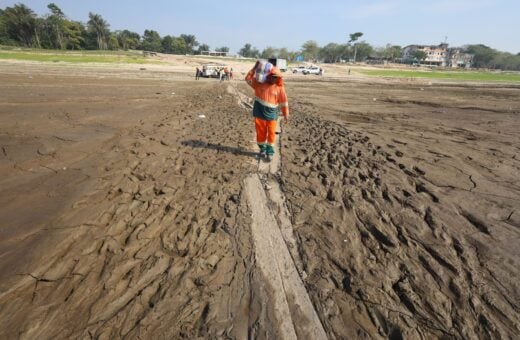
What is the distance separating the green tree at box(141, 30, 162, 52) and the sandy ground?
298 feet

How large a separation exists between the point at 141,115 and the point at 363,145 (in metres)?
6.86

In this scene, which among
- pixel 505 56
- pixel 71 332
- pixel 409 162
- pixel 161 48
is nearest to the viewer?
pixel 71 332

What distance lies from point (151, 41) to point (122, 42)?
34.2 ft

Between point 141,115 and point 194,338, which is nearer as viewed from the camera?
point 194,338

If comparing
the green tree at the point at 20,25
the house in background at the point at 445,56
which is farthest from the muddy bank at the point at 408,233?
the house in background at the point at 445,56

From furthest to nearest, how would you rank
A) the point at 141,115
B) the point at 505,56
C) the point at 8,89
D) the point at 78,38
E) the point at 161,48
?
the point at 505,56, the point at 161,48, the point at 78,38, the point at 8,89, the point at 141,115

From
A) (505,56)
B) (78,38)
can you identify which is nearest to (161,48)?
(78,38)

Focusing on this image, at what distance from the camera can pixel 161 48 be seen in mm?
86812

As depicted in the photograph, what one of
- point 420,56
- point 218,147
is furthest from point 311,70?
point 420,56

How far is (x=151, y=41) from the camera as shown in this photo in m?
86.5

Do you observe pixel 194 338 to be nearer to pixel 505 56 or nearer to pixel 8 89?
pixel 8 89

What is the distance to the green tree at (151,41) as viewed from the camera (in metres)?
84.3

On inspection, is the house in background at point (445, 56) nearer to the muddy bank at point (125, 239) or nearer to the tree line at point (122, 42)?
the tree line at point (122, 42)

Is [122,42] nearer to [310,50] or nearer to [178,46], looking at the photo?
[178,46]
